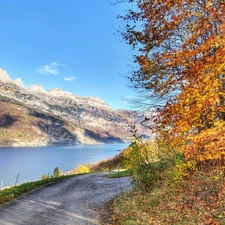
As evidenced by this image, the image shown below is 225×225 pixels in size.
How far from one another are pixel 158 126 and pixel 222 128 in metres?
2.20

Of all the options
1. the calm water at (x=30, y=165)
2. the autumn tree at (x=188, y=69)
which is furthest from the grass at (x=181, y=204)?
the calm water at (x=30, y=165)

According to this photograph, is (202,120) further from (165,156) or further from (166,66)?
(165,156)

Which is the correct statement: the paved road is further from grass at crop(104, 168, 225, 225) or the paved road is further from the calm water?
the calm water

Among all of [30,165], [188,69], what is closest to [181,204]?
[188,69]

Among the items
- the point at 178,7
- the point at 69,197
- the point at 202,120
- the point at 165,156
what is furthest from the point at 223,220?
the point at 69,197

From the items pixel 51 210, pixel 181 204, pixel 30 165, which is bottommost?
pixel 51 210

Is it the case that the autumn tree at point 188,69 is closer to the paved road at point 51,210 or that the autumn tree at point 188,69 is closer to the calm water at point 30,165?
the paved road at point 51,210

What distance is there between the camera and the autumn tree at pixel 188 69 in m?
6.38

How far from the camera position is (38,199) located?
42.9 feet

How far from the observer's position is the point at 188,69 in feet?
21.8

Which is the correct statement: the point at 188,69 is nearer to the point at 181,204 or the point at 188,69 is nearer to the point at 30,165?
the point at 181,204

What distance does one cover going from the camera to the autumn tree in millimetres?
6383

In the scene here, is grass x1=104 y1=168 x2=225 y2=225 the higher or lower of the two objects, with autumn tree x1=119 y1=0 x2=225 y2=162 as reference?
lower

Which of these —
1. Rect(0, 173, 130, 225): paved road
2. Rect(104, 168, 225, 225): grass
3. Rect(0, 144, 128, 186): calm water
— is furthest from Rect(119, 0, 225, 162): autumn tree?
Rect(0, 144, 128, 186): calm water
